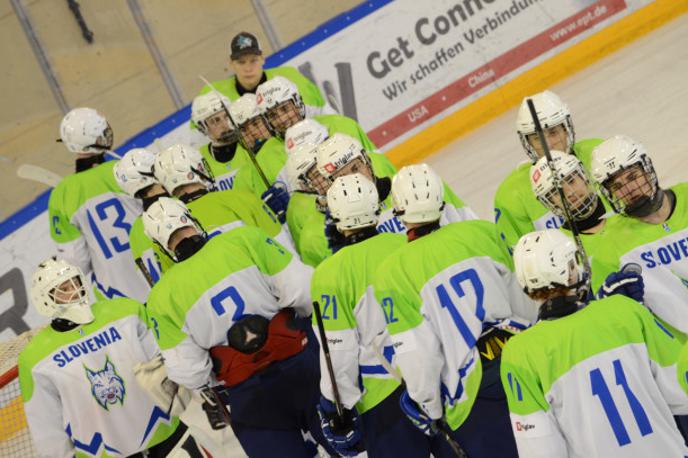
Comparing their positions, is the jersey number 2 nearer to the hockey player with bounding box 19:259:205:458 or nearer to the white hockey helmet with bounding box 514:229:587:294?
the white hockey helmet with bounding box 514:229:587:294

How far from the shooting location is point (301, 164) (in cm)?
546

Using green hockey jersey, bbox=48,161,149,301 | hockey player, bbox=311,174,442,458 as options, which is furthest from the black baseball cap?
hockey player, bbox=311,174,442,458

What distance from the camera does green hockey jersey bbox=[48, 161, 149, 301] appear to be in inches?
265

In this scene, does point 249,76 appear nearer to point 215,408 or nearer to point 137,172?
point 137,172

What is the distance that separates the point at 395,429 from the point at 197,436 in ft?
4.59

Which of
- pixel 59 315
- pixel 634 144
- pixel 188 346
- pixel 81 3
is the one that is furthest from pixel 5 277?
pixel 634 144

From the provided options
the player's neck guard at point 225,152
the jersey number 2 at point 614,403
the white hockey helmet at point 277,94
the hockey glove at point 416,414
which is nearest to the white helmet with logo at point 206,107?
the player's neck guard at point 225,152

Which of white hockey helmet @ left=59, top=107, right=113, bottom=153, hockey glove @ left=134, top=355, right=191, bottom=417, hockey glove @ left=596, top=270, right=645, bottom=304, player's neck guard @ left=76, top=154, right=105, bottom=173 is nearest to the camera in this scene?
hockey glove @ left=596, top=270, right=645, bottom=304

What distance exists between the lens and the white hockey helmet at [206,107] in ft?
21.4

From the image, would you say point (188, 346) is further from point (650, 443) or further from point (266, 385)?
point (650, 443)

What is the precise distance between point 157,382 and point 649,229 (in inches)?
98.5

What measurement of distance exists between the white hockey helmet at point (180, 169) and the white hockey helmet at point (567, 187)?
200 centimetres

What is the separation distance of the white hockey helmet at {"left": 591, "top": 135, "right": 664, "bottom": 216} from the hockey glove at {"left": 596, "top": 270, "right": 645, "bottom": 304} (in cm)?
44

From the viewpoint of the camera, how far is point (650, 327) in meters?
3.34
